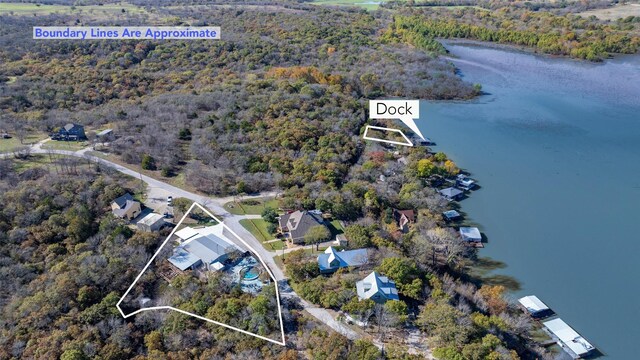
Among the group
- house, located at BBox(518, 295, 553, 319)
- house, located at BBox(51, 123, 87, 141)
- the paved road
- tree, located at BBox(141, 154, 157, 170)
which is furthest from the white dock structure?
house, located at BBox(51, 123, 87, 141)

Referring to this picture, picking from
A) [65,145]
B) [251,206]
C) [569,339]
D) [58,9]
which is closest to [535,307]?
[569,339]

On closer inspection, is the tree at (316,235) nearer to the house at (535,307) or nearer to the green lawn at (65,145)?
the house at (535,307)

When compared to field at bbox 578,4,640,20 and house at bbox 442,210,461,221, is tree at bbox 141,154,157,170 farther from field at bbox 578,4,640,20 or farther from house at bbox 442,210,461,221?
field at bbox 578,4,640,20

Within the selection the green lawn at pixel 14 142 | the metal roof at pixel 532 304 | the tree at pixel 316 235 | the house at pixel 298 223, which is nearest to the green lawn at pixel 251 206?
the house at pixel 298 223

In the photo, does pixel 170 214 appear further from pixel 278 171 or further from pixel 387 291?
pixel 387 291

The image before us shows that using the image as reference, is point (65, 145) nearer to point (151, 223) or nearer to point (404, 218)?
point (151, 223)

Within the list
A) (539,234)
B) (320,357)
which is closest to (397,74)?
(539,234)
